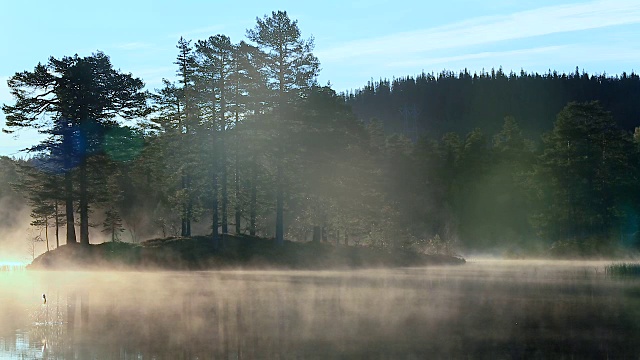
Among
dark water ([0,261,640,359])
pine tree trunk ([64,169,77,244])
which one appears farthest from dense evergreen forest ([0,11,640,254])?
dark water ([0,261,640,359])

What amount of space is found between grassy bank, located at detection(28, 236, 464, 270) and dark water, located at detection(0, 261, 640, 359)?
1558cm

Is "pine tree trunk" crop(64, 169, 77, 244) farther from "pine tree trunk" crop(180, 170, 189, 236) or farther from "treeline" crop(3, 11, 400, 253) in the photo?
"pine tree trunk" crop(180, 170, 189, 236)

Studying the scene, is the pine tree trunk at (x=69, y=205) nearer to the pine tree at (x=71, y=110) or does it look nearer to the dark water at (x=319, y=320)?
the pine tree at (x=71, y=110)

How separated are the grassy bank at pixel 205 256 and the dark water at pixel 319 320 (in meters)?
15.6

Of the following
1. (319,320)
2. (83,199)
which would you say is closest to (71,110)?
(83,199)

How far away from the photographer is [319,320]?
24266mm

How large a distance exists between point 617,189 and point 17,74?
65.6 m

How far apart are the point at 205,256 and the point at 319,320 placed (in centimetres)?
3364

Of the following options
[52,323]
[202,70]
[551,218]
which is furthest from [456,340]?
[551,218]

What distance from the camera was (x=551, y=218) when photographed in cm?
9188

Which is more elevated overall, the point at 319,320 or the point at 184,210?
the point at 184,210

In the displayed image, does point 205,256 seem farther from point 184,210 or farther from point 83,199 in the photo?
point 83,199

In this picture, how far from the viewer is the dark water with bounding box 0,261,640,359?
1833cm

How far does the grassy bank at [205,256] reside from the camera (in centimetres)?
5647
